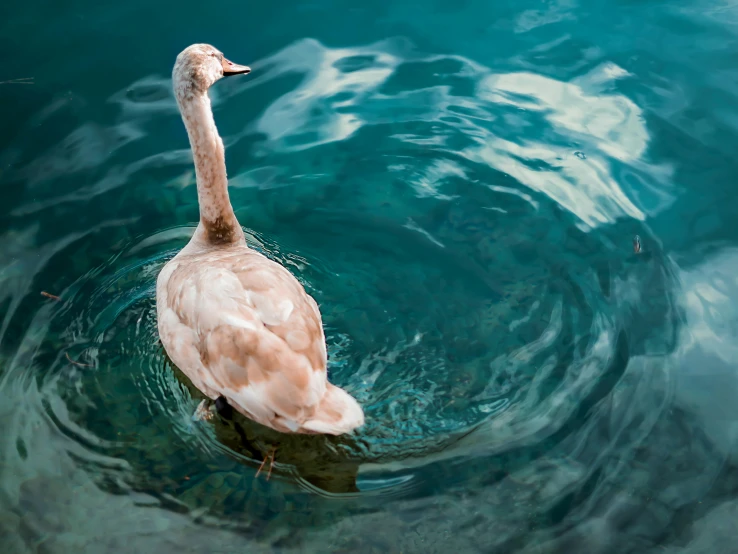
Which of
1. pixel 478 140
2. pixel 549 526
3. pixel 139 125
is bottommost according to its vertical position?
pixel 549 526

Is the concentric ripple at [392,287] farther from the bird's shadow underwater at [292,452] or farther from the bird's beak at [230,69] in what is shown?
the bird's beak at [230,69]

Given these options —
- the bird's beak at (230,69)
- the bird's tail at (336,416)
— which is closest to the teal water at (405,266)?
the bird's tail at (336,416)

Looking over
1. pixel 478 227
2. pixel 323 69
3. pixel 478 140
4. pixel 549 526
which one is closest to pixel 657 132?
pixel 478 140

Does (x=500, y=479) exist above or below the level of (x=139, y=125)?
below

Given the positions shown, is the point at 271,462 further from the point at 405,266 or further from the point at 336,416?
the point at 405,266

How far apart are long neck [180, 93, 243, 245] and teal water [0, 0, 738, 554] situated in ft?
1.58

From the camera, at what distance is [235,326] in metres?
3.64

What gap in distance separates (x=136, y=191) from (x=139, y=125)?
89 cm

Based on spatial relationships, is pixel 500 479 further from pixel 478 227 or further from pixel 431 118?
pixel 431 118

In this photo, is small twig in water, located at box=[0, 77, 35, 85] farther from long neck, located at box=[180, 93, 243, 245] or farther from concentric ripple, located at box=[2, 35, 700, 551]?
long neck, located at box=[180, 93, 243, 245]

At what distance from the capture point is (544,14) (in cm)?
755

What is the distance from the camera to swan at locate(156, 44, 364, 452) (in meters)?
3.52

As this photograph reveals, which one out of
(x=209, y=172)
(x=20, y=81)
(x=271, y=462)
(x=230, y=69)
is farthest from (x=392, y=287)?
(x=20, y=81)

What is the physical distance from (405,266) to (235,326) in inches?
65.8
